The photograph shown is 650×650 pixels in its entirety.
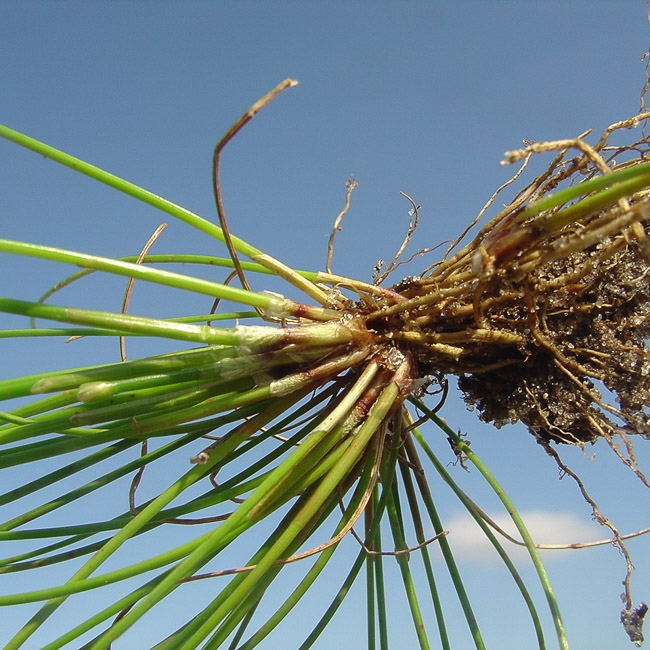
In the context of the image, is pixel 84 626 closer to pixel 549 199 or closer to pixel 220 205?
pixel 220 205

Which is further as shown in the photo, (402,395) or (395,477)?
(395,477)

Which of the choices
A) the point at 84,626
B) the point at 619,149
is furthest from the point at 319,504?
the point at 619,149

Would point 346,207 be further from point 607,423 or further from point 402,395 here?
point 607,423

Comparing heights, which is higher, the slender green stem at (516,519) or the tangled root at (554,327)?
the tangled root at (554,327)

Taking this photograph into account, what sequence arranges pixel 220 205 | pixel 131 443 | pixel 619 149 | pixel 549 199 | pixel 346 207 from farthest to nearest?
1. pixel 346 207
2. pixel 619 149
3. pixel 131 443
4. pixel 220 205
5. pixel 549 199

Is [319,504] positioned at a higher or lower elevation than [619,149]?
lower

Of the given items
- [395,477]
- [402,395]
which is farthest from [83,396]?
[395,477]

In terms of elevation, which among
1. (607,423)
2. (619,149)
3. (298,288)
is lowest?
(607,423)

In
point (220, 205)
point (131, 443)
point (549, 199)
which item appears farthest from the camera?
point (131, 443)

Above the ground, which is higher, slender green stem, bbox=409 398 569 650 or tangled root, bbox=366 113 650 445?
tangled root, bbox=366 113 650 445

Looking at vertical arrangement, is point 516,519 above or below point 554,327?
below
